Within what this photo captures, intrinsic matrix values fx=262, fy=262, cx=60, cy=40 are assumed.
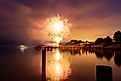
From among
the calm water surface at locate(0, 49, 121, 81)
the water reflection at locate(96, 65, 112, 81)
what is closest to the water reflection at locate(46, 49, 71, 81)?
the calm water surface at locate(0, 49, 121, 81)

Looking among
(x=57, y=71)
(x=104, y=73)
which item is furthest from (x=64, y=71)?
(x=104, y=73)

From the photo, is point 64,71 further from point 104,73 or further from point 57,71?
point 104,73

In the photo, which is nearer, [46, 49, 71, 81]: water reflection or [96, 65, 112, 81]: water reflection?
[96, 65, 112, 81]: water reflection

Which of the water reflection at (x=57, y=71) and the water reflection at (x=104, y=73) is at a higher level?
the water reflection at (x=104, y=73)

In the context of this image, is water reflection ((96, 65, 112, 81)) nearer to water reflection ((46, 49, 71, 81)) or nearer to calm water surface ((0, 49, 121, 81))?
calm water surface ((0, 49, 121, 81))

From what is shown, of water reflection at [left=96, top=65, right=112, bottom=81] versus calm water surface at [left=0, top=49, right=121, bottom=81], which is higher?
water reflection at [left=96, top=65, right=112, bottom=81]

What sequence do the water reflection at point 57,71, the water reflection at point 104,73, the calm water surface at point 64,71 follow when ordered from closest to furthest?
the water reflection at point 104,73
the calm water surface at point 64,71
the water reflection at point 57,71

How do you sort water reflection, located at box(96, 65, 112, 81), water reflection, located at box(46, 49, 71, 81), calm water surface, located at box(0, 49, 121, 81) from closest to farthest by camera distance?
water reflection, located at box(96, 65, 112, 81) → calm water surface, located at box(0, 49, 121, 81) → water reflection, located at box(46, 49, 71, 81)

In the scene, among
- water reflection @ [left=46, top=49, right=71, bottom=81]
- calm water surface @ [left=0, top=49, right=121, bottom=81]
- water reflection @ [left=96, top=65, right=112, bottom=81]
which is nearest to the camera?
water reflection @ [left=96, top=65, right=112, bottom=81]

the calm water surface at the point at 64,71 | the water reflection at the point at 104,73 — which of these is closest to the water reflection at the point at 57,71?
the calm water surface at the point at 64,71

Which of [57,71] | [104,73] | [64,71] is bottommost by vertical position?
[64,71]

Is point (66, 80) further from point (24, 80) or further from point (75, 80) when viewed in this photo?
point (24, 80)

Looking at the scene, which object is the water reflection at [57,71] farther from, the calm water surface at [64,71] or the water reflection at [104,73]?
the water reflection at [104,73]

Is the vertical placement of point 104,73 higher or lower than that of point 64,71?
higher
